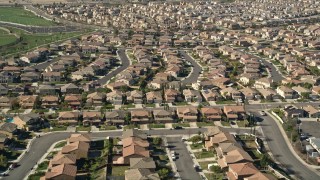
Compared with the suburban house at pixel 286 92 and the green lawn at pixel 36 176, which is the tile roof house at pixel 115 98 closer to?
the green lawn at pixel 36 176

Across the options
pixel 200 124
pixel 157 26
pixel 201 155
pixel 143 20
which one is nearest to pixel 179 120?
pixel 200 124

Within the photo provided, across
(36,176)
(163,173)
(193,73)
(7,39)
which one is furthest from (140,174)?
(7,39)

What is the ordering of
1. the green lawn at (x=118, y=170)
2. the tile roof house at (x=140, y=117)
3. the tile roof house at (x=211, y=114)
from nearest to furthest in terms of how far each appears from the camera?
the green lawn at (x=118, y=170)
the tile roof house at (x=140, y=117)
the tile roof house at (x=211, y=114)

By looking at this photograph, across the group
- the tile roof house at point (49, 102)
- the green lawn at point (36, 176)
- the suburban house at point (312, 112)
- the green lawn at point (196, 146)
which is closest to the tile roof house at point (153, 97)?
the tile roof house at point (49, 102)

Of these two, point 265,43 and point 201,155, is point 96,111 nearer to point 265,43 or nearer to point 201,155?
point 201,155

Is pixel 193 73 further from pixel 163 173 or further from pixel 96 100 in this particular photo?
pixel 163 173

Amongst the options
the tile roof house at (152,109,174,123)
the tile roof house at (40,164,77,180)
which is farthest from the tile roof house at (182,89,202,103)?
the tile roof house at (40,164,77,180)
